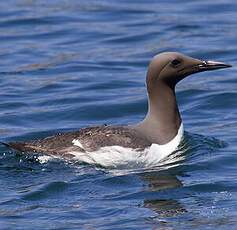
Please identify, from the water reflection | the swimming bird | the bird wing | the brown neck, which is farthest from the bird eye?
the water reflection

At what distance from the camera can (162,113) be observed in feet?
39.3

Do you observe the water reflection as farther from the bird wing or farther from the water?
the bird wing

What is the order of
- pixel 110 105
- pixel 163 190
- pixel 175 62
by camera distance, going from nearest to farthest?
1. pixel 163 190
2. pixel 175 62
3. pixel 110 105

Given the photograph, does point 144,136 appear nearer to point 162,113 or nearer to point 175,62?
point 162,113

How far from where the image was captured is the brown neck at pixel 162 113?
38.9ft

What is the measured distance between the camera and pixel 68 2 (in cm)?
2089

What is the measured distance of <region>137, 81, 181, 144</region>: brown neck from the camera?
38.9 feet

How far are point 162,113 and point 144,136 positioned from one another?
0.46 metres

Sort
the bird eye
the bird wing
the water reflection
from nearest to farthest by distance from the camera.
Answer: the water reflection < the bird wing < the bird eye

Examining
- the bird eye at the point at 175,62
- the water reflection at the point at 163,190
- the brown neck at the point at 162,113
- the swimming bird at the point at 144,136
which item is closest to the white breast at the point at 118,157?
the swimming bird at the point at 144,136

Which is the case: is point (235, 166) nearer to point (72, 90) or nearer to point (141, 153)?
point (141, 153)

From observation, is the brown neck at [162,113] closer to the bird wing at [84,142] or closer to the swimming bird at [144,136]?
the swimming bird at [144,136]

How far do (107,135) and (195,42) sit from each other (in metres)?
6.46

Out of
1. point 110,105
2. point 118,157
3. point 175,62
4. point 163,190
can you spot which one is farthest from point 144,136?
point 110,105
